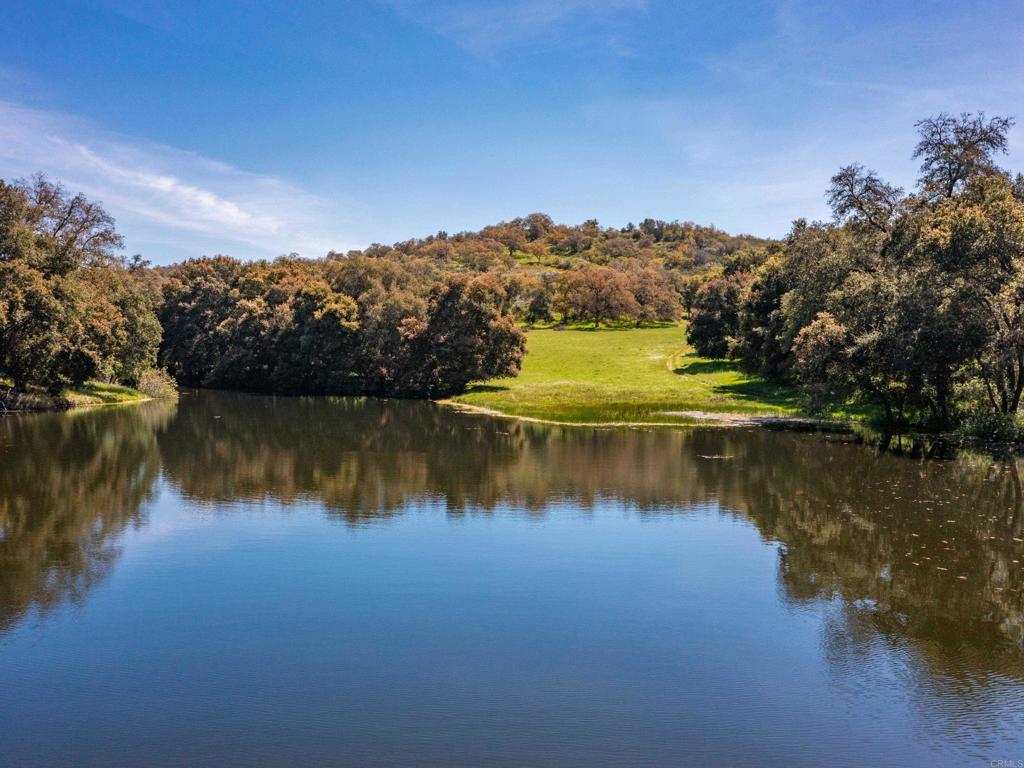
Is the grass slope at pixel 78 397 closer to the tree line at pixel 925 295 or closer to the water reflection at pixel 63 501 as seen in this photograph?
the water reflection at pixel 63 501

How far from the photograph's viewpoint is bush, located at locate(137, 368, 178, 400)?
63438 mm

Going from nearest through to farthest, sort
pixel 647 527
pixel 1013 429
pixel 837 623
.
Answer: pixel 837 623
pixel 647 527
pixel 1013 429

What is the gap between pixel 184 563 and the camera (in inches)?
678

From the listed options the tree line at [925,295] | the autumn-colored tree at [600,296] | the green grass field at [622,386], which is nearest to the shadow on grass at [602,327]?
the autumn-colored tree at [600,296]

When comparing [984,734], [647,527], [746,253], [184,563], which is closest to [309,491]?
[184,563]

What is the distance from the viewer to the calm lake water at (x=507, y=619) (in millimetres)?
9875

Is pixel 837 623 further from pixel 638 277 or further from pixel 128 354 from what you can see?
pixel 638 277

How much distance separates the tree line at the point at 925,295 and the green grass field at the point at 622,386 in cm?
723

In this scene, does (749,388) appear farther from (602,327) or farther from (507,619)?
(507,619)

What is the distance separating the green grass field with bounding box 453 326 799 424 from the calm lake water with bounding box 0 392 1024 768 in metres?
22.1

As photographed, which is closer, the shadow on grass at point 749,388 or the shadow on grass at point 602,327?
the shadow on grass at point 749,388

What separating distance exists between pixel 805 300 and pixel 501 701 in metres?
41.3

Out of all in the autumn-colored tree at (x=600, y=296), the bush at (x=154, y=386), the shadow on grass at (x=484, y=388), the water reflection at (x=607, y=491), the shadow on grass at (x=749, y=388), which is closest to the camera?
the water reflection at (x=607, y=491)

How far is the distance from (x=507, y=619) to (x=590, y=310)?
284 feet
